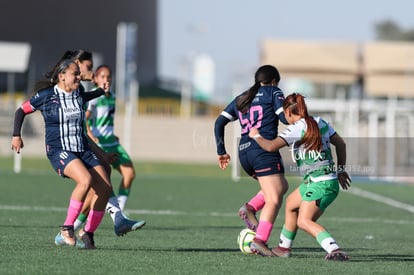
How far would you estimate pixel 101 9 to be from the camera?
7125cm

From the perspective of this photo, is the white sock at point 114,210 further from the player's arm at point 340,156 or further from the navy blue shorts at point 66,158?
the player's arm at point 340,156

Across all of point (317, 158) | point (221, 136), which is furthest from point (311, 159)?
point (221, 136)

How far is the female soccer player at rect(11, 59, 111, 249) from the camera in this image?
1130 centimetres

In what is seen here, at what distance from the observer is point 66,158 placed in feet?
36.9

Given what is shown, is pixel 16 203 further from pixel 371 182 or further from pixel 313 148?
pixel 371 182

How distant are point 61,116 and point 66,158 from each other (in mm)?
424

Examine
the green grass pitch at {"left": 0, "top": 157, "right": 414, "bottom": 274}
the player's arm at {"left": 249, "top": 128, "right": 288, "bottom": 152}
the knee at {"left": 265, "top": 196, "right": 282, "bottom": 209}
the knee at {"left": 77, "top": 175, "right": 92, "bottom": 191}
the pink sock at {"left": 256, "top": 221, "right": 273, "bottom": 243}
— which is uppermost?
the player's arm at {"left": 249, "top": 128, "right": 288, "bottom": 152}

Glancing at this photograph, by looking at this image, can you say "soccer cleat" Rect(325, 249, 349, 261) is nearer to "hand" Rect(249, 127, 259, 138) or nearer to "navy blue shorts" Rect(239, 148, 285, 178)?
"navy blue shorts" Rect(239, 148, 285, 178)

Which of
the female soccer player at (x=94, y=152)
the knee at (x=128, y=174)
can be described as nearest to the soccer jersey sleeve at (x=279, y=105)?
the female soccer player at (x=94, y=152)

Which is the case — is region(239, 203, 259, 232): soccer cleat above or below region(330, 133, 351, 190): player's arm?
below

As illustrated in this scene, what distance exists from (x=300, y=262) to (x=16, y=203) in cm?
857

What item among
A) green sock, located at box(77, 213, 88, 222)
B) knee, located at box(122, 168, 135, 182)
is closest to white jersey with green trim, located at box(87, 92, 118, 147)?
knee, located at box(122, 168, 135, 182)

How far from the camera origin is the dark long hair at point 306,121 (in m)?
10.4

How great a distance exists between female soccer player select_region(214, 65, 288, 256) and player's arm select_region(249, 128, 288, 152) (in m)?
0.69
